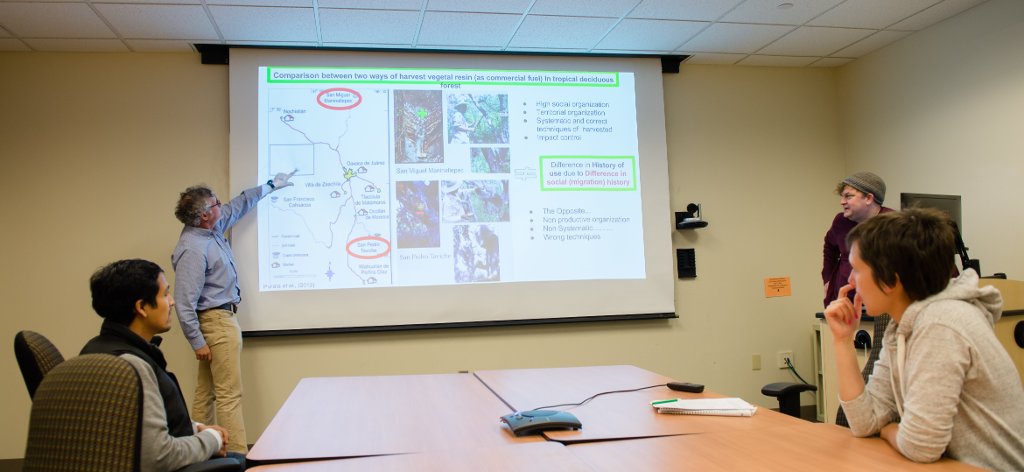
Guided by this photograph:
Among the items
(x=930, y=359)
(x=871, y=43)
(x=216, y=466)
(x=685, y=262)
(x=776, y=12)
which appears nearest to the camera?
(x=930, y=359)

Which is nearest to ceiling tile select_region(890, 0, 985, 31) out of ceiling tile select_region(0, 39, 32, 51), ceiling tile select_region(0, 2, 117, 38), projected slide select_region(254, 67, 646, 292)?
projected slide select_region(254, 67, 646, 292)

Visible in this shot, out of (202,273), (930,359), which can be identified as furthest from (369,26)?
(930,359)

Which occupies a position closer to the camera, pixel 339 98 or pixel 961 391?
pixel 961 391

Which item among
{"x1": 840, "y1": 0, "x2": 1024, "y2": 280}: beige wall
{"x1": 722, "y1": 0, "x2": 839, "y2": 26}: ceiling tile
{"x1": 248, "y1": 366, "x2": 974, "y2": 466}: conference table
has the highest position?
{"x1": 722, "y1": 0, "x2": 839, "y2": 26}: ceiling tile

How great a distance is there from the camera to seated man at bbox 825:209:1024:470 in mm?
1336

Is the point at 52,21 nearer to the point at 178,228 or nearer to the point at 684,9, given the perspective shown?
the point at 178,228

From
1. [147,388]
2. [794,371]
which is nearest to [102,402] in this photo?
[147,388]

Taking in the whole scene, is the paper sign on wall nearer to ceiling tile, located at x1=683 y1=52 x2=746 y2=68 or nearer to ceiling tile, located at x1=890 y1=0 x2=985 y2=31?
ceiling tile, located at x1=683 y1=52 x2=746 y2=68

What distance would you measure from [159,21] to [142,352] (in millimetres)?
2498

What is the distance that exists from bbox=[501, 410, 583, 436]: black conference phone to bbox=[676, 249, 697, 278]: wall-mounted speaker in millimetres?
3101

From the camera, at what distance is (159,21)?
370 cm

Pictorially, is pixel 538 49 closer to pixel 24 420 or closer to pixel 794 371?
pixel 794 371

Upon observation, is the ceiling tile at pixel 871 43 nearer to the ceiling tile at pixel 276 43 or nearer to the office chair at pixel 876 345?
the office chair at pixel 876 345

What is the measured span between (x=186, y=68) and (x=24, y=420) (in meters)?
2.32
